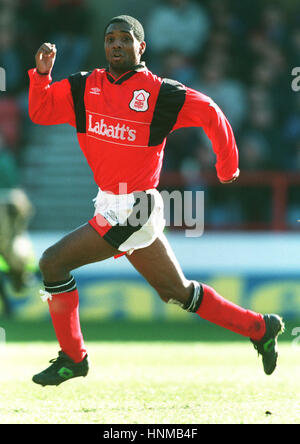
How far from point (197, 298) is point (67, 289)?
0.84 metres

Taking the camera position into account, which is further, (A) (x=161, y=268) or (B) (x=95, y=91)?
(A) (x=161, y=268)

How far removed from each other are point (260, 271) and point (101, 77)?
5.86 m

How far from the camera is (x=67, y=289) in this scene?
18.0ft

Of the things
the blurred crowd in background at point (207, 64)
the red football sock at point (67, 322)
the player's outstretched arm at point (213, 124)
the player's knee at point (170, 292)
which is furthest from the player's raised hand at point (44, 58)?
the blurred crowd in background at point (207, 64)

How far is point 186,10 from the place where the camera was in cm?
1266

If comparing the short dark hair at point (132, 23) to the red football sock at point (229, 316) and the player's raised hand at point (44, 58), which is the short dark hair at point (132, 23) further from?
the red football sock at point (229, 316)

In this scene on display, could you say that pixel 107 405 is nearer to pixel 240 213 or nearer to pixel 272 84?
pixel 240 213

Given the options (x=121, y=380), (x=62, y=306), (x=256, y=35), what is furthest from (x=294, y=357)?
(x=256, y=35)

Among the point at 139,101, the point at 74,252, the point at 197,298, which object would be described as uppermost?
the point at 139,101

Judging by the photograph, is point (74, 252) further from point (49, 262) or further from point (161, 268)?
point (161, 268)

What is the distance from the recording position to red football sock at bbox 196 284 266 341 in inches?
227

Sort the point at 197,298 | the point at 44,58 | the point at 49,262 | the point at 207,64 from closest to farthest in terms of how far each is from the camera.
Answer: the point at 44,58
the point at 49,262
the point at 197,298
the point at 207,64

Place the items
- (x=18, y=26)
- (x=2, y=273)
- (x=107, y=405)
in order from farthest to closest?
(x=18, y=26)
(x=2, y=273)
(x=107, y=405)

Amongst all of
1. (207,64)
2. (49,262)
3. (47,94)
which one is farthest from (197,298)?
(207,64)
